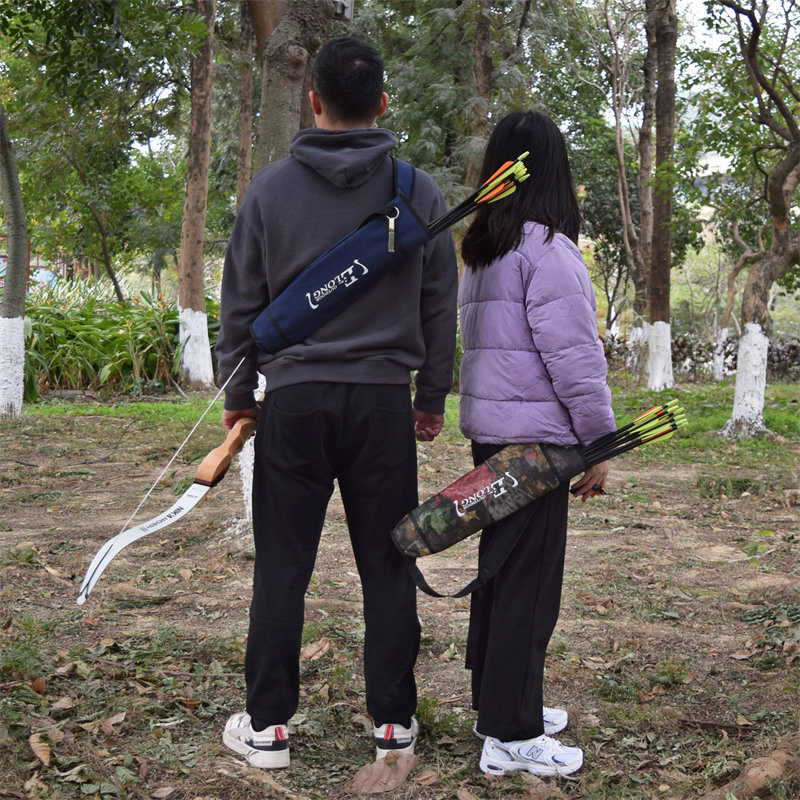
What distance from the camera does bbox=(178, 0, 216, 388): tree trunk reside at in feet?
43.2

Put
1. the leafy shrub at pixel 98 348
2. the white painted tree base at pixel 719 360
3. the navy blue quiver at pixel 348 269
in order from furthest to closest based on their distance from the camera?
1. the white painted tree base at pixel 719 360
2. the leafy shrub at pixel 98 348
3. the navy blue quiver at pixel 348 269

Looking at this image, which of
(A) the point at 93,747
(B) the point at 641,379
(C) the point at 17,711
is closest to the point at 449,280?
(A) the point at 93,747

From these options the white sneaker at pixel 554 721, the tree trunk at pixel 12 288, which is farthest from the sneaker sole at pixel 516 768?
the tree trunk at pixel 12 288

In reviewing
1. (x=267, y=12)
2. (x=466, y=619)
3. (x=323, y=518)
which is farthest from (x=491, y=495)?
(x=267, y=12)

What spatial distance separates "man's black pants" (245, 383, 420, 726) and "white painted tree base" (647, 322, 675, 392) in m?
13.7

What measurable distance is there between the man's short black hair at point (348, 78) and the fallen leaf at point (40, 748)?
1.99m

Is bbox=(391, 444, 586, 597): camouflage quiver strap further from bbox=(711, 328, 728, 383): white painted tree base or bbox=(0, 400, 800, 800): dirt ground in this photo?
bbox=(711, 328, 728, 383): white painted tree base

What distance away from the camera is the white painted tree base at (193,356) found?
13.2 meters

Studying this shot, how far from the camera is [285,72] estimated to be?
191 inches

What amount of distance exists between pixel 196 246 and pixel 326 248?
11.7 meters

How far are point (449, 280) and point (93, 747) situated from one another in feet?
5.71

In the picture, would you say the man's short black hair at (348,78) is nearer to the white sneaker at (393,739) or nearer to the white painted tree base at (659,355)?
the white sneaker at (393,739)

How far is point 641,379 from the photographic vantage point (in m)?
17.5

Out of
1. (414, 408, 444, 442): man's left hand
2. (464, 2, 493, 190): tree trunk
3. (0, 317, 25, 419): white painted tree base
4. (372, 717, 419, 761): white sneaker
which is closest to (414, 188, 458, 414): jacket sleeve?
(414, 408, 444, 442): man's left hand
